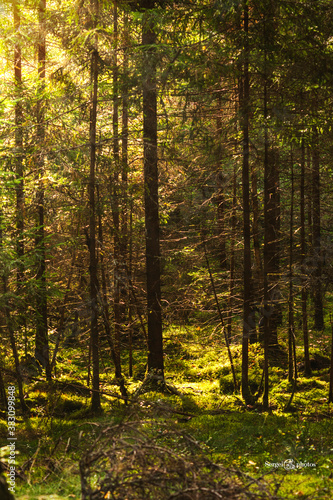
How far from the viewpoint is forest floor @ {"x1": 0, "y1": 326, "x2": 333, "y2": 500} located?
4723 mm

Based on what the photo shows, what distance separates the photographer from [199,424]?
8758 mm

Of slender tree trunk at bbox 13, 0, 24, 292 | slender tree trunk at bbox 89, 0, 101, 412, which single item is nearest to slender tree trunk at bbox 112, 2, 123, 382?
slender tree trunk at bbox 89, 0, 101, 412

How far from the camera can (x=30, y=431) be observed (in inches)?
344

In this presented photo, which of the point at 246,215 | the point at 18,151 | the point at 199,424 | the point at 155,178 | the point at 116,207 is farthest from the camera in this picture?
the point at 155,178

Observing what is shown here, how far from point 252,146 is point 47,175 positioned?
5.24 m

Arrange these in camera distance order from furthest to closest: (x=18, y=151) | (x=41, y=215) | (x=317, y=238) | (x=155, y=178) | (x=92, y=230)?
(x=317, y=238)
(x=155, y=178)
(x=41, y=215)
(x=18, y=151)
(x=92, y=230)

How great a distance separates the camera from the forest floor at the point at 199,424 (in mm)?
4723

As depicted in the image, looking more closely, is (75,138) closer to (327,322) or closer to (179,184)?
(179,184)

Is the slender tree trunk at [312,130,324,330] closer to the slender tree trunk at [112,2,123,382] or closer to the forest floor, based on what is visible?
the forest floor

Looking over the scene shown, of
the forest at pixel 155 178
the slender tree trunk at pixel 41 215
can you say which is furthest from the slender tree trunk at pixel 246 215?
the slender tree trunk at pixel 41 215

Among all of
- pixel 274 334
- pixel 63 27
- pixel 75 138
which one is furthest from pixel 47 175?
pixel 274 334

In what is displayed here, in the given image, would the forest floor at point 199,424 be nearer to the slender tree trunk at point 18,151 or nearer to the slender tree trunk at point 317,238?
the slender tree trunk at point 317,238

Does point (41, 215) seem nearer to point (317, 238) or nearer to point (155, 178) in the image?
point (155, 178)

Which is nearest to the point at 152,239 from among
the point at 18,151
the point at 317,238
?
the point at 18,151
